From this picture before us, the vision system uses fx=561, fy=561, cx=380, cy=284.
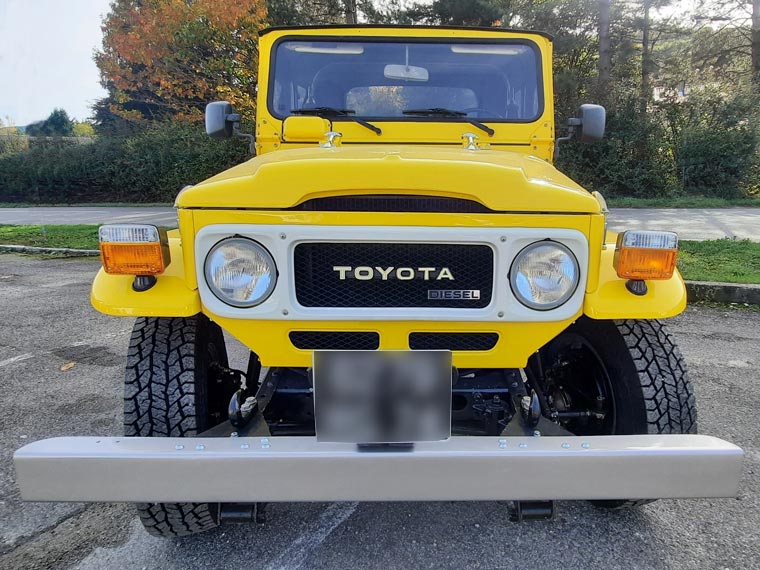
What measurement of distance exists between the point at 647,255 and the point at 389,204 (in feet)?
2.88

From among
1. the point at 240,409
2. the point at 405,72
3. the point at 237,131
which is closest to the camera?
the point at 240,409

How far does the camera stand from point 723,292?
5.59 metres

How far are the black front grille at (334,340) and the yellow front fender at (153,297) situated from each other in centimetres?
35

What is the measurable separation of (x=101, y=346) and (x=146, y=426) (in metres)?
3.01

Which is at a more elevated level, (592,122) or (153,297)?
(592,122)

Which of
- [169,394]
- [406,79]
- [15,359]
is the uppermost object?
[406,79]

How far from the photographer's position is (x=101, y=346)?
461 centimetres

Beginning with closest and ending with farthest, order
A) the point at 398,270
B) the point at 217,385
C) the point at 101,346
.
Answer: the point at 398,270
the point at 217,385
the point at 101,346

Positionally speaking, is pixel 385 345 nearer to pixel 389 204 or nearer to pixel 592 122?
pixel 389 204

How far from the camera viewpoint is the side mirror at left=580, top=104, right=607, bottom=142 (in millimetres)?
3338

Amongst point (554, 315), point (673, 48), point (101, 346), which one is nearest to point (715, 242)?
point (554, 315)

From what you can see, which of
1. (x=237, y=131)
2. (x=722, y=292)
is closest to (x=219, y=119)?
(x=237, y=131)

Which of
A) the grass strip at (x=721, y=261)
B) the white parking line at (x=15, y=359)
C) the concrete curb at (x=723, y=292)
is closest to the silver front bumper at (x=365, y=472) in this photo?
the white parking line at (x=15, y=359)

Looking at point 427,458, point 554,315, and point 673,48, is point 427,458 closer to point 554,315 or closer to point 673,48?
point 554,315
